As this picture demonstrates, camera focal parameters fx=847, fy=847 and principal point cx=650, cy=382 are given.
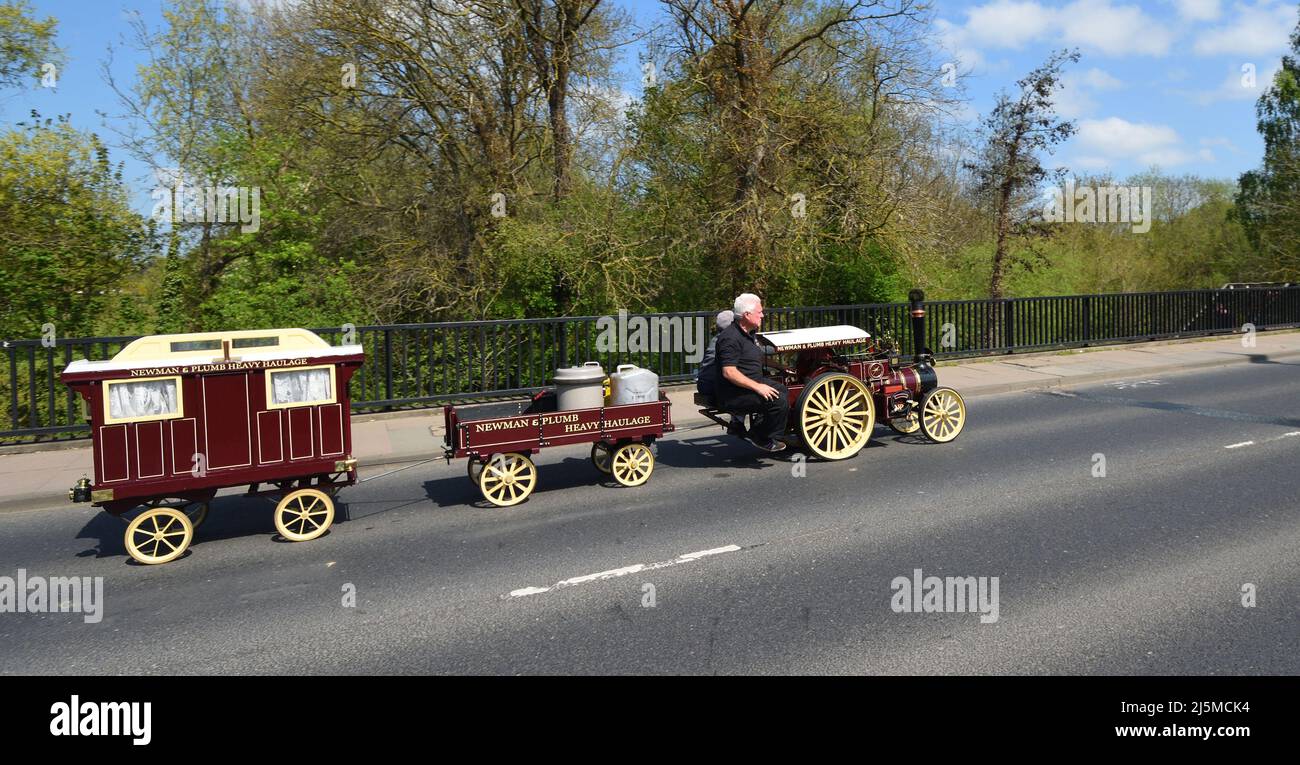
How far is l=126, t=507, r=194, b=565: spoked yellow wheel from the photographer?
633 cm

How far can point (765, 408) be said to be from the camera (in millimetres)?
8703

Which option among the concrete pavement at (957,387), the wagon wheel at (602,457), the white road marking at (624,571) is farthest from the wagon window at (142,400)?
the wagon wheel at (602,457)

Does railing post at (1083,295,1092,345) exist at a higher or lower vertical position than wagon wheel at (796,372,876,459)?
higher

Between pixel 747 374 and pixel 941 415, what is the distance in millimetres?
2967

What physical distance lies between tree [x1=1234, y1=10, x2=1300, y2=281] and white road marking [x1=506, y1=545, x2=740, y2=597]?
36198mm

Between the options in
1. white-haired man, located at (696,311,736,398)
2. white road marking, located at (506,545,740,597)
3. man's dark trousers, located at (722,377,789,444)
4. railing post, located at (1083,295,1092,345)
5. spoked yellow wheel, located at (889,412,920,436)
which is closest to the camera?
white road marking, located at (506,545,740,597)

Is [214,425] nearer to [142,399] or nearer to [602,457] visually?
[142,399]

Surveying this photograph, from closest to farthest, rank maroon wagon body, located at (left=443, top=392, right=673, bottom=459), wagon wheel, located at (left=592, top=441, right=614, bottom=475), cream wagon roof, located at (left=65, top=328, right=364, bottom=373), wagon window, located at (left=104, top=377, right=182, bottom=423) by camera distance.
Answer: wagon window, located at (left=104, top=377, right=182, bottom=423)
cream wagon roof, located at (left=65, top=328, right=364, bottom=373)
maroon wagon body, located at (left=443, top=392, right=673, bottom=459)
wagon wheel, located at (left=592, top=441, right=614, bottom=475)

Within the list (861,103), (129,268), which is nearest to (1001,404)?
(861,103)

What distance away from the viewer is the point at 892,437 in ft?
35.0

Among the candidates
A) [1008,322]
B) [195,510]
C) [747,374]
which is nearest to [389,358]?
[195,510]

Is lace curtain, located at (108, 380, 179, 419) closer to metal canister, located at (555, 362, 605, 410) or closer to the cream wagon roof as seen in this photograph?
the cream wagon roof

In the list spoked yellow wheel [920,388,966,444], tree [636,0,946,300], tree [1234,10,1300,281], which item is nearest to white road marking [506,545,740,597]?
spoked yellow wheel [920,388,966,444]

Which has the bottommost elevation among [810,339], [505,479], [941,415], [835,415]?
[505,479]
